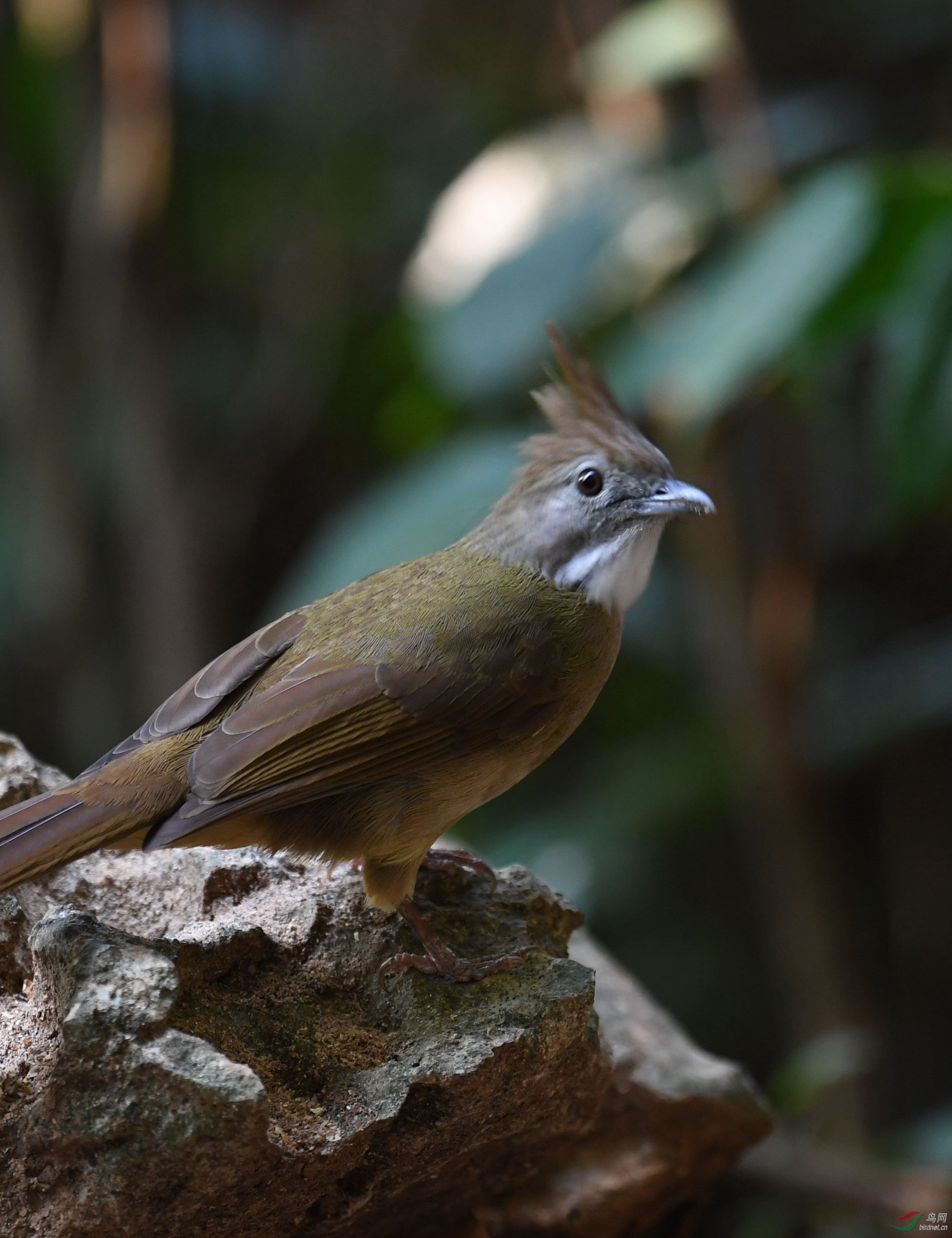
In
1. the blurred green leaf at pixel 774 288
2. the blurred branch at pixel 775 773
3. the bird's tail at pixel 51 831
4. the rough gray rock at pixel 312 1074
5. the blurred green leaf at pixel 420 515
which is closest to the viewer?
the rough gray rock at pixel 312 1074

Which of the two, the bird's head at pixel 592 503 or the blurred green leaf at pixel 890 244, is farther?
the blurred green leaf at pixel 890 244

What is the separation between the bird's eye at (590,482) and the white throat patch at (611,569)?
0.41 ft

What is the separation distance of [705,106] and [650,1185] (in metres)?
4.25

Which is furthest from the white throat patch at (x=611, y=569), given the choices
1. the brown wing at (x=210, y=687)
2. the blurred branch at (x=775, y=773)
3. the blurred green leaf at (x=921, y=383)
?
the blurred branch at (x=775, y=773)

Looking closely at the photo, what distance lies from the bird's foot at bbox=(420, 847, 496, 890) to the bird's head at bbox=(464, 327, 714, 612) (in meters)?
0.65

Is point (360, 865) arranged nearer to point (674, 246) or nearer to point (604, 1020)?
point (604, 1020)

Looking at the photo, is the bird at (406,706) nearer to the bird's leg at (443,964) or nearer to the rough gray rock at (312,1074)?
the bird's leg at (443,964)

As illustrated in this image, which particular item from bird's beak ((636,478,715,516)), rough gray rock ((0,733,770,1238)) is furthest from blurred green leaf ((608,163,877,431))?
rough gray rock ((0,733,770,1238))

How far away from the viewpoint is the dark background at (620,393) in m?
4.46

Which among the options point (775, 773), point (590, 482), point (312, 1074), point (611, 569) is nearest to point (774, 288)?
point (590, 482)

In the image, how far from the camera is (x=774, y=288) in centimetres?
391

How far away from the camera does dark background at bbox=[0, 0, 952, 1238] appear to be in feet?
14.6

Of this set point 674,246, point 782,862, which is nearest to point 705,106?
point 674,246

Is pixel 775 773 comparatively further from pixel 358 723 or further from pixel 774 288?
pixel 358 723
